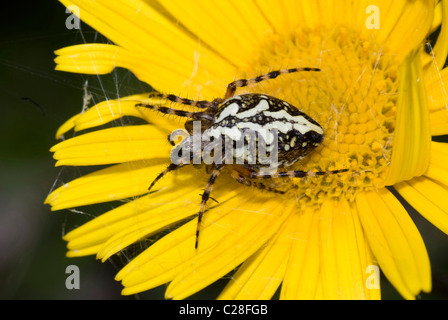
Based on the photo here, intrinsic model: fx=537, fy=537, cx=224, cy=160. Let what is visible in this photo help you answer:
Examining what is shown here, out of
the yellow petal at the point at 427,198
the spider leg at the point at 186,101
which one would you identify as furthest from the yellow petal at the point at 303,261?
the spider leg at the point at 186,101

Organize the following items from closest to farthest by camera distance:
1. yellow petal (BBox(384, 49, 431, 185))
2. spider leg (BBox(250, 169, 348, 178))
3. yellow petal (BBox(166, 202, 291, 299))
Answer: yellow petal (BBox(384, 49, 431, 185))
yellow petal (BBox(166, 202, 291, 299))
spider leg (BBox(250, 169, 348, 178))

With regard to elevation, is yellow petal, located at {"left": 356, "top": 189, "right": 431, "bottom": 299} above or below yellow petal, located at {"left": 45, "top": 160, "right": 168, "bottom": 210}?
below

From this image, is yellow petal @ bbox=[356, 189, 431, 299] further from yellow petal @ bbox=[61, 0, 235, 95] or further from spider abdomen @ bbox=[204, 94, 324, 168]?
yellow petal @ bbox=[61, 0, 235, 95]

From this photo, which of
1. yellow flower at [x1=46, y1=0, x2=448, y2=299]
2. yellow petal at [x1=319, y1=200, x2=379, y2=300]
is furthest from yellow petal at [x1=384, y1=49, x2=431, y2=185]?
yellow petal at [x1=319, y1=200, x2=379, y2=300]

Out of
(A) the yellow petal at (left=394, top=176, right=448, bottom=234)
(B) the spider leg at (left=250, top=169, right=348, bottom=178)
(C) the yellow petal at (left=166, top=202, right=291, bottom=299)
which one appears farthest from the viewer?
(B) the spider leg at (left=250, top=169, right=348, bottom=178)

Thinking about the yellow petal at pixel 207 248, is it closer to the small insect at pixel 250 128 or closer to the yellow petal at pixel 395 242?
the small insect at pixel 250 128

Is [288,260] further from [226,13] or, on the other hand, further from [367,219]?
[226,13]

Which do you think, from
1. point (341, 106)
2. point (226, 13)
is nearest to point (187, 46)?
point (226, 13)
